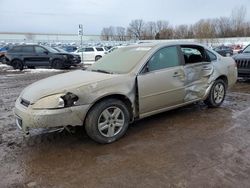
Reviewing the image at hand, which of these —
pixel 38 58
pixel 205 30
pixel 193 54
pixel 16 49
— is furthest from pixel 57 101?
pixel 205 30

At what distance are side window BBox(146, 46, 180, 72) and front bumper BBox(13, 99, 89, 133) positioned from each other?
61.3 inches

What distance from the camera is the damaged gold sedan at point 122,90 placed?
429 centimetres

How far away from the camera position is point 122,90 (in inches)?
186

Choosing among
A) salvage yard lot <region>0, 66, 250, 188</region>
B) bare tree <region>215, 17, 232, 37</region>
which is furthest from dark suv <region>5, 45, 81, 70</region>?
bare tree <region>215, 17, 232, 37</region>

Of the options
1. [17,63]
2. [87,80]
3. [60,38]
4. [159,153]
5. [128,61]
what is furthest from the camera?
[60,38]

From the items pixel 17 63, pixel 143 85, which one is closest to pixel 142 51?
pixel 143 85

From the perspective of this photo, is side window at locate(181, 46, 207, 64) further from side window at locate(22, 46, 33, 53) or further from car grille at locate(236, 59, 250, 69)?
side window at locate(22, 46, 33, 53)

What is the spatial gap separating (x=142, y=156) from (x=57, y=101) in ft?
4.68

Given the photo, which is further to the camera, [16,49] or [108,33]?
[108,33]

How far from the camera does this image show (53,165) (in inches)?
154

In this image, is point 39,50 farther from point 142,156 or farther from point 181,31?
point 181,31

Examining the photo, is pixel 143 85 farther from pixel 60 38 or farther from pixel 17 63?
pixel 60 38

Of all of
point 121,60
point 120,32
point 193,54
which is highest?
point 120,32

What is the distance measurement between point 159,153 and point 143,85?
1.26 metres
